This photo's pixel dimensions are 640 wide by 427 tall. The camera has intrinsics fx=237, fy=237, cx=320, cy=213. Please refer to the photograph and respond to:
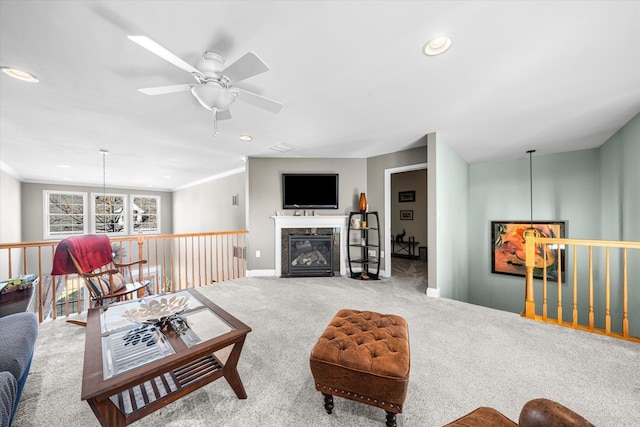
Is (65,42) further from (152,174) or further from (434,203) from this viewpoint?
(152,174)

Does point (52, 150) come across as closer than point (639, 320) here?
No

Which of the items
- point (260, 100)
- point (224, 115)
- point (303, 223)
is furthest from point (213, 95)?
point (303, 223)

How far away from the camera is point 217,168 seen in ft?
19.0

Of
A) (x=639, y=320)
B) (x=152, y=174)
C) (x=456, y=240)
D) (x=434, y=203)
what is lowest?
(x=639, y=320)

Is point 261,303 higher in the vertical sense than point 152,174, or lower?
lower

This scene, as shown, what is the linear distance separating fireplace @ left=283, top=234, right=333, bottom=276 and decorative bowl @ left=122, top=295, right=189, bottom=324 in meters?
2.56

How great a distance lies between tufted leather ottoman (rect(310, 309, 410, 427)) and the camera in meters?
1.22

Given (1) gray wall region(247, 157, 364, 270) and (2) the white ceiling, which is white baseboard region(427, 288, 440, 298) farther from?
(2) the white ceiling

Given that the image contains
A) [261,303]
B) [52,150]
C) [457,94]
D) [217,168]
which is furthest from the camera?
[217,168]

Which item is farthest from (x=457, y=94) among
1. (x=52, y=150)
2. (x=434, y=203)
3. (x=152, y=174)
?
(x=152, y=174)

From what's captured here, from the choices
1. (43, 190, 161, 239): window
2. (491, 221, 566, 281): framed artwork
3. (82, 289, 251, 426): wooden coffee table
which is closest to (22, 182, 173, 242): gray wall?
(43, 190, 161, 239): window

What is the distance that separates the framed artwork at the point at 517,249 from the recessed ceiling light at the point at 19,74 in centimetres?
685

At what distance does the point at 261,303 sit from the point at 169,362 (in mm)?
1984

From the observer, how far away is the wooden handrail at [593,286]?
2.23 metres
